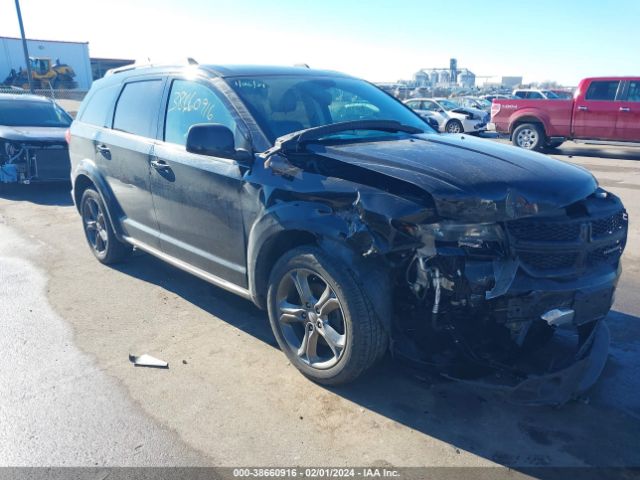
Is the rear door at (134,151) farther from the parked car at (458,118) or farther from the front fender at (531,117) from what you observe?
the parked car at (458,118)

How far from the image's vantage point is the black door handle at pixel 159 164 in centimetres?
421

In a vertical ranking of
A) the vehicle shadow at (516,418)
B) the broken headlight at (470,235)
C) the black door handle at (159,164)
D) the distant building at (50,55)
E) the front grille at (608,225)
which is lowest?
the vehicle shadow at (516,418)

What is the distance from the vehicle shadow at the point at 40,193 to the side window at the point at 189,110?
18.4 ft

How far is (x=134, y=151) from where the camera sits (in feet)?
15.2

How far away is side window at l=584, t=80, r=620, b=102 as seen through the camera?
1345 centimetres

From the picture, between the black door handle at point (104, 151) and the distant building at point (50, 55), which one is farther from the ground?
the distant building at point (50, 55)

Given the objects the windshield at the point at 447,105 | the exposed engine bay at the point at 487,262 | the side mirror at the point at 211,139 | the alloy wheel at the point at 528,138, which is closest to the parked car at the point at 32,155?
the side mirror at the point at 211,139

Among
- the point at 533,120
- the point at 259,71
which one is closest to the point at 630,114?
the point at 533,120

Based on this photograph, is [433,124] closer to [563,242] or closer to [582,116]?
[563,242]

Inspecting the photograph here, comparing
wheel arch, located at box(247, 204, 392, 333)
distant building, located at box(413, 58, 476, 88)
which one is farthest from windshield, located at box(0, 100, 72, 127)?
distant building, located at box(413, 58, 476, 88)

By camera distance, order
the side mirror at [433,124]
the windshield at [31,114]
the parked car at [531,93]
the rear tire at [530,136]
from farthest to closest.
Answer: the parked car at [531,93]
the rear tire at [530,136]
the windshield at [31,114]
the side mirror at [433,124]

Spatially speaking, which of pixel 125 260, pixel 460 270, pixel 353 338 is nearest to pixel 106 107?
pixel 125 260

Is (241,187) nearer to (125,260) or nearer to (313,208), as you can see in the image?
(313,208)

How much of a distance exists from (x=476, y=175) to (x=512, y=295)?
2.30 ft
